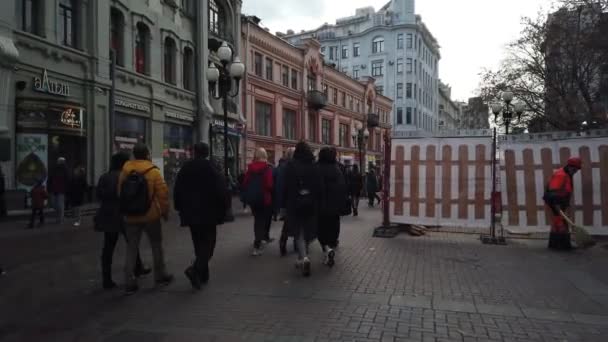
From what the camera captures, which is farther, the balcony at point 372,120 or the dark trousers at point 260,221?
the balcony at point 372,120

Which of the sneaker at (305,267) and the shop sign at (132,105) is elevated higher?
the shop sign at (132,105)

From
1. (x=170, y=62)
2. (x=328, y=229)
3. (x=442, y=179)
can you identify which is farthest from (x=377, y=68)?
(x=328, y=229)

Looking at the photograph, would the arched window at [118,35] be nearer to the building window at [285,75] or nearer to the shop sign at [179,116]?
the shop sign at [179,116]

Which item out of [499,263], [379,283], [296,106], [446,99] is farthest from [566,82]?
[446,99]

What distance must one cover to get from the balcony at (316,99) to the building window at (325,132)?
3180mm

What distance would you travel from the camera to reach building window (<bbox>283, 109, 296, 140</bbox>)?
39.4 meters

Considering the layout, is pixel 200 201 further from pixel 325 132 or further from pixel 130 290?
pixel 325 132

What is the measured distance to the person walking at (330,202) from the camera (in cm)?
746

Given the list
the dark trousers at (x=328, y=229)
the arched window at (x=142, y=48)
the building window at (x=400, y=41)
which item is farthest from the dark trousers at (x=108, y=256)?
the building window at (x=400, y=41)

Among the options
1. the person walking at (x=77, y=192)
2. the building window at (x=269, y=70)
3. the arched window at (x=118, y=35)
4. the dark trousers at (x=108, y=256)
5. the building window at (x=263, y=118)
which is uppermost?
the building window at (x=269, y=70)

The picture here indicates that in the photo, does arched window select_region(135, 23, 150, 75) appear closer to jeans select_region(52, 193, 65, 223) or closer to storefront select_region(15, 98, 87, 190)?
storefront select_region(15, 98, 87, 190)

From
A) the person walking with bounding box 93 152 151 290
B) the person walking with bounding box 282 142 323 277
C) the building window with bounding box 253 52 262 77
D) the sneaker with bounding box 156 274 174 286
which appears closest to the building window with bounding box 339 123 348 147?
the building window with bounding box 253 52 262 77

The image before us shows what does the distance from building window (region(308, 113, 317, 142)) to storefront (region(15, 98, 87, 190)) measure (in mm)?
28672

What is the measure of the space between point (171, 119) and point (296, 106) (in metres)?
19.0
